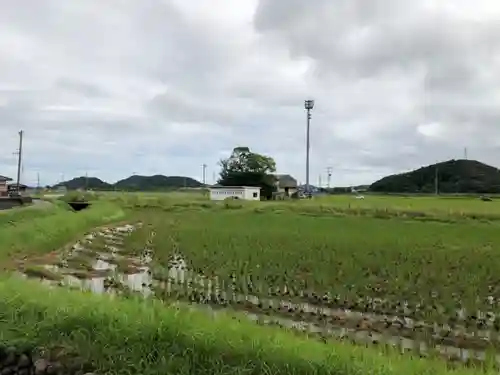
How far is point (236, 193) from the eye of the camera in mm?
50062

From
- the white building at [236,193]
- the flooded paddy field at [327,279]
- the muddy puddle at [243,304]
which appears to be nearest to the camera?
the muddy puddle at [243,304]

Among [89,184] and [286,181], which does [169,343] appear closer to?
[286,181]

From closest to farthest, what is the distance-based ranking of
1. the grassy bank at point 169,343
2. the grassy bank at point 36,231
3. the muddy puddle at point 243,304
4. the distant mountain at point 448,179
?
1. the grassy bank at point 169,343
2. the muddy puddle at point 243,304
3. the grassy bank at point 36,231
4. the distant mountain at point 448,179

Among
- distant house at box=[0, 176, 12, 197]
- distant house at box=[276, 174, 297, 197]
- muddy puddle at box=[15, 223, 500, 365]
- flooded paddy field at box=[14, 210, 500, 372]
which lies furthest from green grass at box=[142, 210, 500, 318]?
distant house at box=[276, 174, 297, 197]

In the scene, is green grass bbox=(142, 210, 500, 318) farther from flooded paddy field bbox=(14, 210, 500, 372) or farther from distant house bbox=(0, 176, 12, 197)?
distant house bbox=(0, 176, 12, 197)

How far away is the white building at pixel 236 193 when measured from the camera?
49.8m

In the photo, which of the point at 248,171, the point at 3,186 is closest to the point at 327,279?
the point at 3,186

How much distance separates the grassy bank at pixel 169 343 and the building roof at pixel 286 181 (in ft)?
187

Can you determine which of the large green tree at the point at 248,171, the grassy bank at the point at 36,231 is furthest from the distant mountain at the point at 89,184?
the grassy bank at the point at 36,231

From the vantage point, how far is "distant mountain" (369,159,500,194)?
66.0m

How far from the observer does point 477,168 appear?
7475 centimetres

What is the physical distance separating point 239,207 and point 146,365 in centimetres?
2938

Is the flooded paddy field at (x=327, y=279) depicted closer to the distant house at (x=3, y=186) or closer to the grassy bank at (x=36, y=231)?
the grassy bank at (x=36, y=231)

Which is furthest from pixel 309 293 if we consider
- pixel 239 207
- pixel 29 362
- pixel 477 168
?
pixel 477 168
